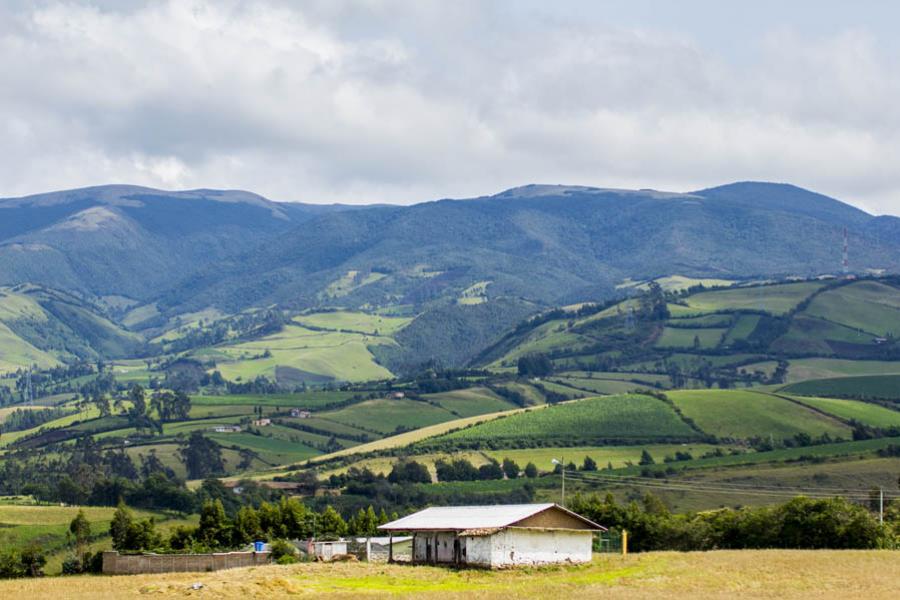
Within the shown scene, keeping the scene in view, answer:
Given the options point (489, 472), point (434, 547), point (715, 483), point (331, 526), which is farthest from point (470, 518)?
point (489, 472)

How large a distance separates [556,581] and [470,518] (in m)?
12.2

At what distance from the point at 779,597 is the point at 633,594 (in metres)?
6.30

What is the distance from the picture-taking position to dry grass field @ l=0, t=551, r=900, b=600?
2267 inches

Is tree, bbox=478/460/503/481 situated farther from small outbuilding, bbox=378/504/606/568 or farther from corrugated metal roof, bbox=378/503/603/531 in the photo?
small outbuilding, bbox=378/504/606/568

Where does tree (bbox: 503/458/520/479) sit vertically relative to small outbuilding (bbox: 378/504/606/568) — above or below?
below

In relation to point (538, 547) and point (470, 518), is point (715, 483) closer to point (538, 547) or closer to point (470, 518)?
point (470, 518)

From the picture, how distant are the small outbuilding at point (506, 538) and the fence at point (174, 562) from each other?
30.3 feet

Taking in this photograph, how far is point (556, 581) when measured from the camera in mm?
63312

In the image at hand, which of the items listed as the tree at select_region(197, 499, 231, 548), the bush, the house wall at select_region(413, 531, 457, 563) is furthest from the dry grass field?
the tree at select_region(197, 499, 231, 548)

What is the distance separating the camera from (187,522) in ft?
472

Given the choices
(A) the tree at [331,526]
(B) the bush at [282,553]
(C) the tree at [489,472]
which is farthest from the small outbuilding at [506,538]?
(C) the tree at [489,472]

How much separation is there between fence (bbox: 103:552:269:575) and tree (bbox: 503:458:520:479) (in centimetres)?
10261

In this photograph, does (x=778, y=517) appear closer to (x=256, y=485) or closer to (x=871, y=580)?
(x=871, y=580)

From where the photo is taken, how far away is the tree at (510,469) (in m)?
178
